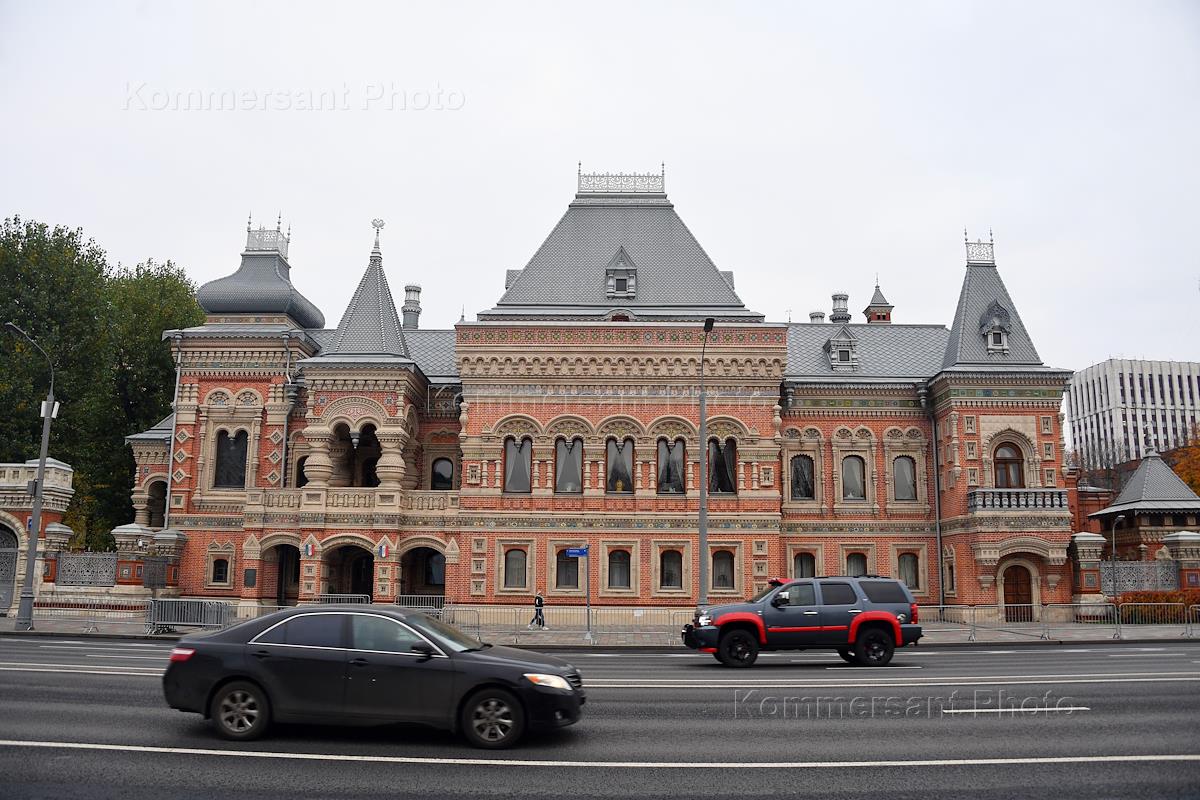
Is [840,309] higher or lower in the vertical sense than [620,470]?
higher

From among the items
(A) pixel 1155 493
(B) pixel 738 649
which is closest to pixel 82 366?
(B) pixel 738 649

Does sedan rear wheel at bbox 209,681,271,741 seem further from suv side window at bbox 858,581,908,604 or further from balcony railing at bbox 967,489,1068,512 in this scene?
balcony railing at bbox 967,489,1068,512

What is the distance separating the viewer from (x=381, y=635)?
10359 millimetres

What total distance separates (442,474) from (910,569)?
18.8 metres

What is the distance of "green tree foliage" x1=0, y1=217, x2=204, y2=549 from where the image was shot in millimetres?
42656

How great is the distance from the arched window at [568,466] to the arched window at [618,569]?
2666 millimetres

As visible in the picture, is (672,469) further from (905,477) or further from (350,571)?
(350,571)

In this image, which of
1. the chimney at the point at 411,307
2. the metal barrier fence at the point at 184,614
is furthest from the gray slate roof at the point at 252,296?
the metal barrier fence at the point at 184,614

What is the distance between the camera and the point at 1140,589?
3469 cm

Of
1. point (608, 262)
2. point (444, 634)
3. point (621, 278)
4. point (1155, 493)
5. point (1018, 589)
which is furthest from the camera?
point (1155, 493)

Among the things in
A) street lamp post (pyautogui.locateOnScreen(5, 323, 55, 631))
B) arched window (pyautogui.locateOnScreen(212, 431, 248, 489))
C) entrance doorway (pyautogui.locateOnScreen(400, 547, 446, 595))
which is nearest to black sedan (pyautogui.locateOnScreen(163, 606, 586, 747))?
street lamp post (pyautogui.locateOnScreen(5, 323, 55, 631))

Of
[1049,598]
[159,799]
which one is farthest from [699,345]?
[159,799]

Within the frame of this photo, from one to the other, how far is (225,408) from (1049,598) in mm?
31870

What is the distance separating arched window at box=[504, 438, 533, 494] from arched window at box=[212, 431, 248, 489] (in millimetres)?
10988
